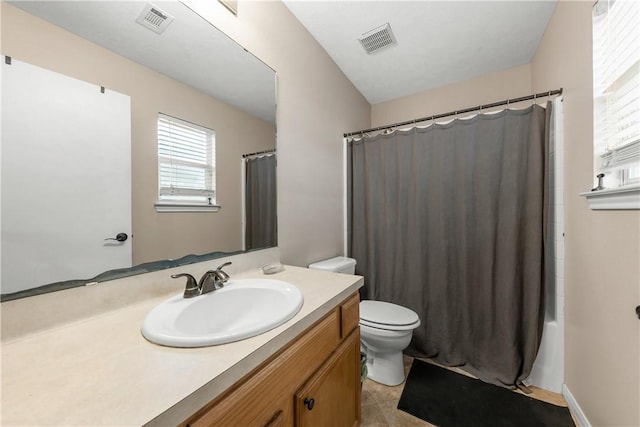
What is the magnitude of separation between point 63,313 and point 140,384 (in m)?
0.44

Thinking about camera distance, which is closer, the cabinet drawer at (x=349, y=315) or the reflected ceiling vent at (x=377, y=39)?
the cabinet drawer at (x=349, y=315)

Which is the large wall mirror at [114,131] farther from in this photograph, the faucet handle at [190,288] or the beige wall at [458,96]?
the beige wall at [458,96]

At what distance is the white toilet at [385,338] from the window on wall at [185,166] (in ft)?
2.92

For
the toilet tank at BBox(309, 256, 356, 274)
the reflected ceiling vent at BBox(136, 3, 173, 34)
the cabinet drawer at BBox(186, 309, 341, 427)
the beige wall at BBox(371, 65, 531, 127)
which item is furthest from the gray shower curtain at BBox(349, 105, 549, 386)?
the reflected ceiling vent at BBox(136, 3, 173, 34)

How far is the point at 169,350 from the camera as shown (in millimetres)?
534

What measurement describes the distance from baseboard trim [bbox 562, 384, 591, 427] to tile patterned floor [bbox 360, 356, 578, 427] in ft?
0.12

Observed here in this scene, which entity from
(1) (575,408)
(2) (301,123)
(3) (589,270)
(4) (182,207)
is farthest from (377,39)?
(1) (575,408)

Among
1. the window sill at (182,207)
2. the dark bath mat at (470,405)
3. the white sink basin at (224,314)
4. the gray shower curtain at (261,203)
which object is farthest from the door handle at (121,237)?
the dark bath mat at (470,405)

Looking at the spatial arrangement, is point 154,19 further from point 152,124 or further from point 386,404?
point 386,404

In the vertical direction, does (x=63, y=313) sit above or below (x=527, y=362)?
above

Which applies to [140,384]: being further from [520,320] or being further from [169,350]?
[520,320]

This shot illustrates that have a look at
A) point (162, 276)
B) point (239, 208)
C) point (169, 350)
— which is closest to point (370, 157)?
point (239, 208)

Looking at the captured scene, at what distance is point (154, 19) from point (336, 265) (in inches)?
62.4

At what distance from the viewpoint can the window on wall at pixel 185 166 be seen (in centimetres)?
91
